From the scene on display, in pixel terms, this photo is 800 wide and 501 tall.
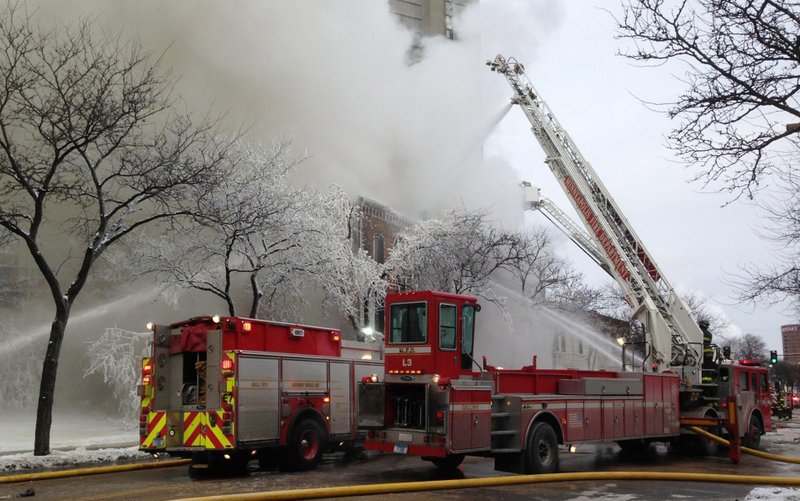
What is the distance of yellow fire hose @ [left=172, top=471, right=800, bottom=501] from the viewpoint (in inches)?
341

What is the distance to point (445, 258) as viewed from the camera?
27.1 m

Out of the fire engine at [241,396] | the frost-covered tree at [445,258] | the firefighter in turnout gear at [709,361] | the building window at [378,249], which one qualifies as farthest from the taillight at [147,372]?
the building window at [378,249]

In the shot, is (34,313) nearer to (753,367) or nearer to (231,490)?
(231,490)

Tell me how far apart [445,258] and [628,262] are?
34.7 ft

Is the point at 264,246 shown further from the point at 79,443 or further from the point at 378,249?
the point at 378,249

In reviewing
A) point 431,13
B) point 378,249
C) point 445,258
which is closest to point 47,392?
point 445,258

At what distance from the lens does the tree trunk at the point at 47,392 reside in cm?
1345

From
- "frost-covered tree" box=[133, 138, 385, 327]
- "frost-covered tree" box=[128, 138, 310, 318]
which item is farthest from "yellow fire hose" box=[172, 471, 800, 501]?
"frost-covered tree" box=[128, 138, 310, 318]

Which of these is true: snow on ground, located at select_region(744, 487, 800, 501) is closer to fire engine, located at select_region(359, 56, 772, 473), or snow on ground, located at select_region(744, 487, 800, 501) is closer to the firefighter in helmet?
fire engine, located at select_region(359, 56, 772, 473)

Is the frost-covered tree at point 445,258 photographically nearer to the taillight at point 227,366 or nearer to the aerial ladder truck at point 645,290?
the aerial ladder truck at point 645,290

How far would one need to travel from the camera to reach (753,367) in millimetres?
17219

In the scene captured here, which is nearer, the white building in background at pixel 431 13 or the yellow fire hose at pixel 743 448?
the yellow fire hose at pixel 743 448

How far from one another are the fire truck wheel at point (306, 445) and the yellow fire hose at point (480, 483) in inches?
105

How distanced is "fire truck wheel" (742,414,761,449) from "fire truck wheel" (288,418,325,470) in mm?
9642
